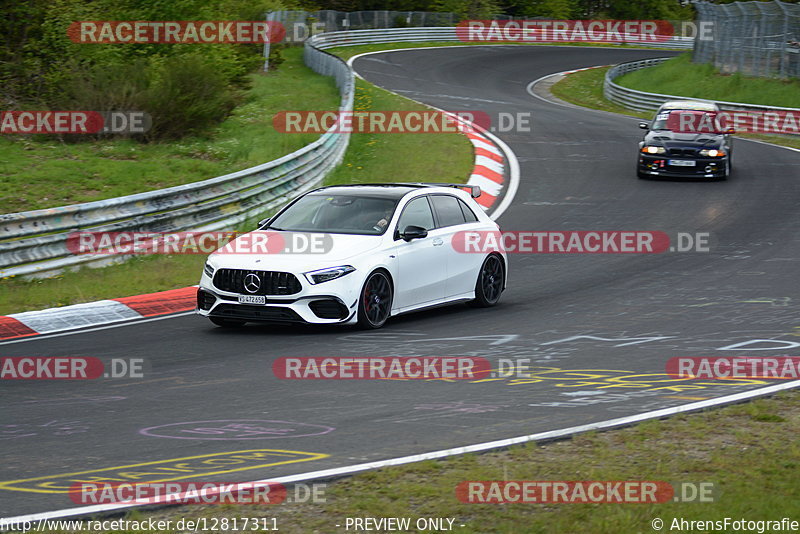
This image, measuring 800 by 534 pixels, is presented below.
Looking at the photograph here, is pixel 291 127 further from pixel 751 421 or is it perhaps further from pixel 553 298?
pixel 751 421

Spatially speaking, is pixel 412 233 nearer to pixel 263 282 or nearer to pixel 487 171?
pixel 263 282

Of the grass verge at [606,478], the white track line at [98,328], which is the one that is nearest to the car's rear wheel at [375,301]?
the white track line at [98,328]

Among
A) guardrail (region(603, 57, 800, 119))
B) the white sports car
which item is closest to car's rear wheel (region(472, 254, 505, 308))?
the white sports car

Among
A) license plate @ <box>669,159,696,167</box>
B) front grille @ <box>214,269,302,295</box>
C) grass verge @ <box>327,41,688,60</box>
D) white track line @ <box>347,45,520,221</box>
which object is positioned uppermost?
grass verge @ <box>327,41,688,60</box>

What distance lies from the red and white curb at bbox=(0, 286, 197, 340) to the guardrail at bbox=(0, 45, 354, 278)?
1538mm

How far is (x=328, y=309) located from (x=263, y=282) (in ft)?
2.31

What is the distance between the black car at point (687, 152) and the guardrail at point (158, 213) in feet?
24.6

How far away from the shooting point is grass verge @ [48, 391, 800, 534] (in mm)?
5449

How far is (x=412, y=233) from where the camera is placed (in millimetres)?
11781

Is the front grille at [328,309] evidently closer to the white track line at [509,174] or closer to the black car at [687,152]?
the white track line at [509,174]

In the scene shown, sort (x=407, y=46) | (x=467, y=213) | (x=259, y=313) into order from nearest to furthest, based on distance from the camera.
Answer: (x=259, y=313), (x=467, y=213), (x=407, y=46)

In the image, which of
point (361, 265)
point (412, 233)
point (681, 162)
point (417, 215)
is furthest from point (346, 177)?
point (361, 265)

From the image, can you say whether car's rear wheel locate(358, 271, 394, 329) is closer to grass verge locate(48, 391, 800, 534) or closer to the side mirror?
the side mirror

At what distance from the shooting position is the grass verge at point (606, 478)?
5.45 m
